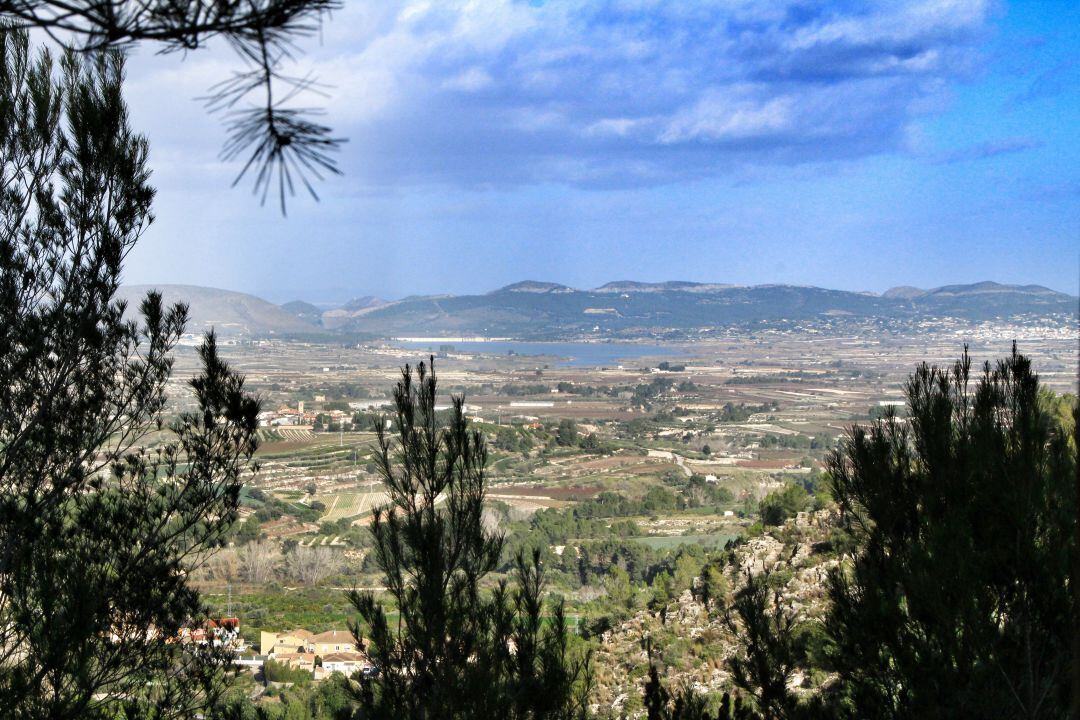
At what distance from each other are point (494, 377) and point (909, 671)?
38.2m

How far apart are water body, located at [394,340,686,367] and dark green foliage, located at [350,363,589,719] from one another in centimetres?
4439

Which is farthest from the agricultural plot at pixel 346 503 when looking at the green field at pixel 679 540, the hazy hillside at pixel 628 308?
the hazy hillside at pixel 628 308

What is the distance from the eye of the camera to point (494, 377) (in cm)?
4119

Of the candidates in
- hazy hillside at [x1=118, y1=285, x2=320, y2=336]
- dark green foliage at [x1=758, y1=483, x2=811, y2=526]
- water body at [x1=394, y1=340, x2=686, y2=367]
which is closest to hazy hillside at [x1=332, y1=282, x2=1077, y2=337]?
water body at [x1=394, y1=340, x2=686, y2=367]

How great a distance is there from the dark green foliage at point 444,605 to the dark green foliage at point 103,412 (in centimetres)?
70

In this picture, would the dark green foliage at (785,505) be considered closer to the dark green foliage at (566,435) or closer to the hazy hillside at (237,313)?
the dark green foliage at (566,435)

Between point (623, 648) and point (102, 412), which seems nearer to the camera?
point (102, 412)

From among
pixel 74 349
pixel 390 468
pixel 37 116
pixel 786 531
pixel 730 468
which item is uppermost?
pixel 37 116

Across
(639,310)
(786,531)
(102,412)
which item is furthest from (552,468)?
(639,310)

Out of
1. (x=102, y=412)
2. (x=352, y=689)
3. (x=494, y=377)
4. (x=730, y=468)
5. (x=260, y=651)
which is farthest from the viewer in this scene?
(x=494, y=377)

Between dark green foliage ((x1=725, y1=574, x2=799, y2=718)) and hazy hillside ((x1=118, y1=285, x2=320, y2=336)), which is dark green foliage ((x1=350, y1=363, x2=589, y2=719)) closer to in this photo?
dark green foliage ((x1=725, y1=574, x2=799, y2=718))

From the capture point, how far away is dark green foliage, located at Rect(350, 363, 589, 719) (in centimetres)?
321

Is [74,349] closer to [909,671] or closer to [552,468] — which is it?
[909,671]

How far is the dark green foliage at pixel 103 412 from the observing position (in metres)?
3.28
